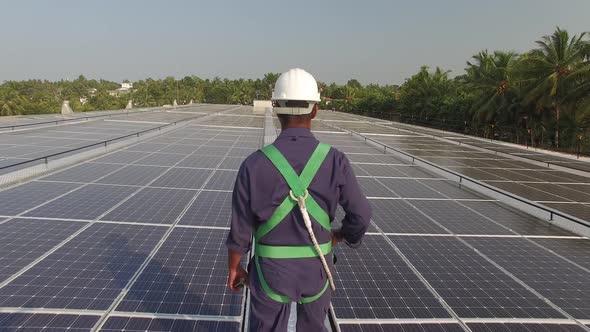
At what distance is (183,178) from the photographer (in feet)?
30.7

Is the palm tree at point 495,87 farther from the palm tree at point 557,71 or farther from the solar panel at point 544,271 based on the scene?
the solar panel at point 544,271

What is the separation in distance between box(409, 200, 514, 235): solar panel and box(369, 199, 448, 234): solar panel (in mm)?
264

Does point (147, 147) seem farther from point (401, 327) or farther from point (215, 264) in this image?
point (401, 327)

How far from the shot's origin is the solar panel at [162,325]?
344 cm

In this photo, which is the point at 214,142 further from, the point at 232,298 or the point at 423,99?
the point at 423,99

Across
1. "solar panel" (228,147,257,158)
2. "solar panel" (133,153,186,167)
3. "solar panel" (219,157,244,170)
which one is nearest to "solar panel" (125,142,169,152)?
"solar panel" (133,153,186,167)

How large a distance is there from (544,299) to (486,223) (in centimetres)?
278

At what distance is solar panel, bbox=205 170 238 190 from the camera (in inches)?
342

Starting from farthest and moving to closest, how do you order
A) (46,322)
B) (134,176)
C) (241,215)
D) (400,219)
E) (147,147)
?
(147,147) → (134,176) → (400,219) → (46,322) → (241,215)

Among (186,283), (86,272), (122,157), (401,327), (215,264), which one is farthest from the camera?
(122,157)

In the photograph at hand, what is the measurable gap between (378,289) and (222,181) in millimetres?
5884

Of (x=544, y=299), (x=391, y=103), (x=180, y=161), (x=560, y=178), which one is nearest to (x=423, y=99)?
(x=391, y=103)

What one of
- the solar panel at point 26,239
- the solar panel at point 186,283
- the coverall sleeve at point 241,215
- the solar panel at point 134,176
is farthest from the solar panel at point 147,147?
the coverall sleeve at point 241,215

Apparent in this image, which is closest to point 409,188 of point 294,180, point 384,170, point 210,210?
point 384,170
